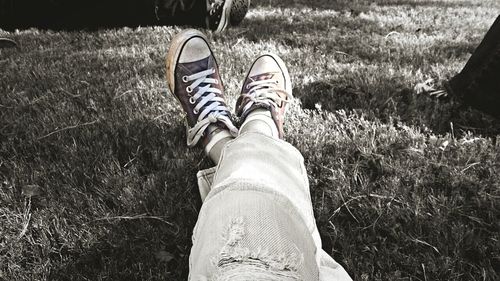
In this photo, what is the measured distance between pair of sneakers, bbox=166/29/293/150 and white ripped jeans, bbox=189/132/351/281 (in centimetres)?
85

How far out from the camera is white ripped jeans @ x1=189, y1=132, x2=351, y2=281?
0.92 metres

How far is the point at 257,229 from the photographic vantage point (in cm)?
99

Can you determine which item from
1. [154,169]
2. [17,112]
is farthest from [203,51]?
[17,112]

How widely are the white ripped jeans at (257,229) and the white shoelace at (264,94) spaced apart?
0.92 m

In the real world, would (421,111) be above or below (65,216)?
above

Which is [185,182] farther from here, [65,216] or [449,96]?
[449,96]

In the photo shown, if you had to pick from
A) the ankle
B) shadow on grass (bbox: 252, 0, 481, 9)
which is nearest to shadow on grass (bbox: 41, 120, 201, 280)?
the ankle

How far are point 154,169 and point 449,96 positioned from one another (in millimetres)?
1885

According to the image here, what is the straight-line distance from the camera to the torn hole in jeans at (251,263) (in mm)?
887

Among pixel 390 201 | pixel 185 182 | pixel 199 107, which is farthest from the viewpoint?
pixel 199 107

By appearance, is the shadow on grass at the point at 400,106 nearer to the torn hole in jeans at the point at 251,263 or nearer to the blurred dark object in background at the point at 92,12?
the blurred dark object in background at the point at 92,12

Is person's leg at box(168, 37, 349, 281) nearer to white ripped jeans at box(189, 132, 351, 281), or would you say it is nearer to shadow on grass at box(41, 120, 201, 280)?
white ripped jeans at box(189, 132, 351, 281)

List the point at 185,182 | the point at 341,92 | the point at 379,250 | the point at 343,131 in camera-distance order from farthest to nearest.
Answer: the point at 341,92, the point at 343,131, the point at 185,182, the point at 379,250

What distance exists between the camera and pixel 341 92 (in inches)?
105
